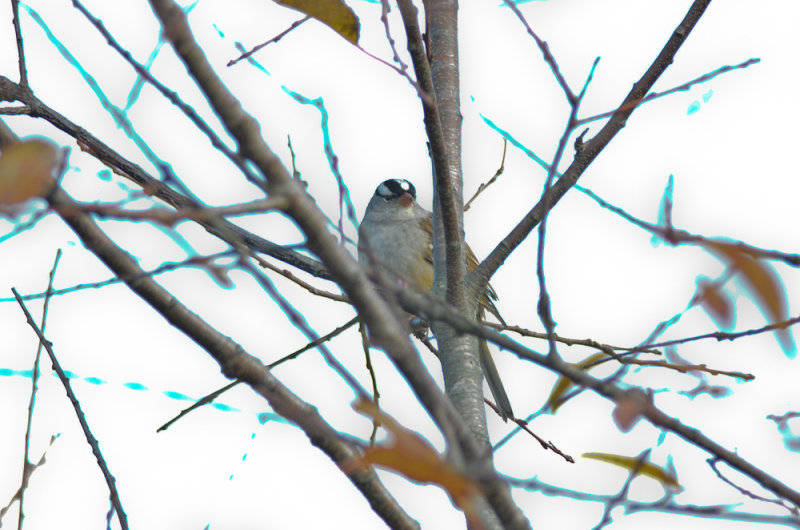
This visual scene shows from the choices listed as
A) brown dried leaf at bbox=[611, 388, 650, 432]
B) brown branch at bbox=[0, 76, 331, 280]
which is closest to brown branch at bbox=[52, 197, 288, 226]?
brown dried leaf at bbox=[611, 388, 650, 432]

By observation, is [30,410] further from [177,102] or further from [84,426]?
[177,102]

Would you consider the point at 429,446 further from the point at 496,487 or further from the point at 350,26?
the point at 350,26

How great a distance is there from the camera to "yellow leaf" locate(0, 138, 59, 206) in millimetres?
1133

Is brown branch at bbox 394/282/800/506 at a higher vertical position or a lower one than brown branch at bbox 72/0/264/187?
lower

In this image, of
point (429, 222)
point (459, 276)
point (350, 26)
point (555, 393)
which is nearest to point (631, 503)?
point (555, 393)

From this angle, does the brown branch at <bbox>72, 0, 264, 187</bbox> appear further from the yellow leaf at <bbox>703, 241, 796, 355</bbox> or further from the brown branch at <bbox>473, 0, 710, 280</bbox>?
the brown branch at <bbox>473, 0, 710, 280</bbox>

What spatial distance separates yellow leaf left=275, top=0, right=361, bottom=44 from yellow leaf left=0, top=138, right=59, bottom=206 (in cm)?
89

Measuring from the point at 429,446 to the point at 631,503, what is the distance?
564 millimetres

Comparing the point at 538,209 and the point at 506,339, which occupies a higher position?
the point at 538,209

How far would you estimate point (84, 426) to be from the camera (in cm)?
268

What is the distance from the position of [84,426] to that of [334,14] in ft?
4.79

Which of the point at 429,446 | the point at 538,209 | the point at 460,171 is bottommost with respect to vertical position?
the point at 429,446

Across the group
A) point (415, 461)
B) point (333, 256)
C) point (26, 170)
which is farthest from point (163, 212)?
point (415, 461)

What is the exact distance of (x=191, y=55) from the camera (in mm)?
1349
